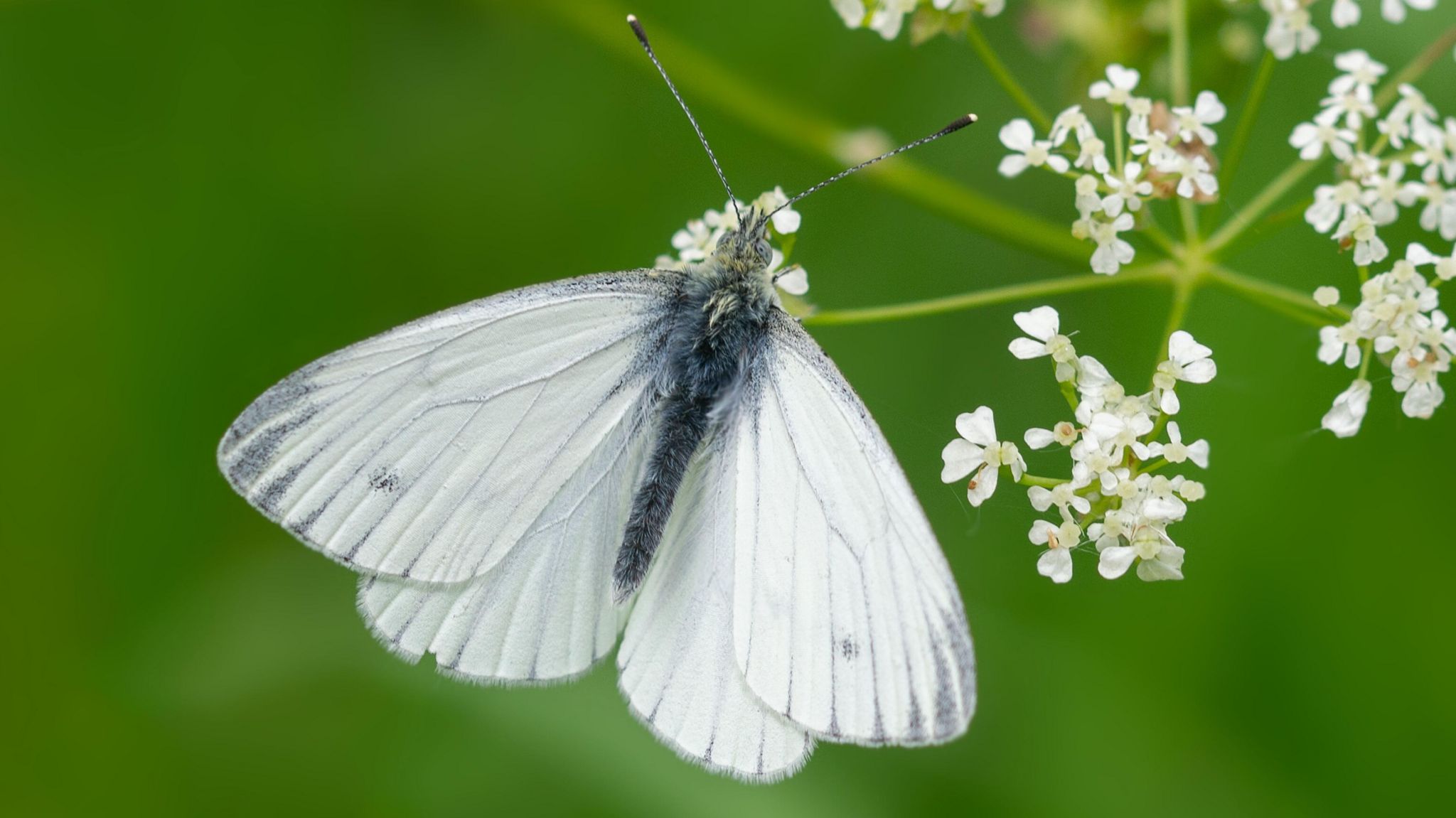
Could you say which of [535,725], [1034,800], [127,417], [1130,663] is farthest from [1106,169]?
[127,417]

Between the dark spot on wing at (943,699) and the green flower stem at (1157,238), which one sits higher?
the green flower stem at (1157,238)

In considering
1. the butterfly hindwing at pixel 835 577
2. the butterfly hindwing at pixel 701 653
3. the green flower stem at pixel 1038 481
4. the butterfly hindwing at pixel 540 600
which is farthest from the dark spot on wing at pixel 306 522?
the green flower stem at pixel 1038 481

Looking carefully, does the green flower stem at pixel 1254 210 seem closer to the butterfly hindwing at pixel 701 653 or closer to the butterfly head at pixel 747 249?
the butterfly head at pixel 747 249

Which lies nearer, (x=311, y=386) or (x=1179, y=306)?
(x=311, y=386)

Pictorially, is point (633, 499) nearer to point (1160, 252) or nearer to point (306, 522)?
point (306, 522)

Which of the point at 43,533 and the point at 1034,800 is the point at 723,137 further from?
the point at 43,533

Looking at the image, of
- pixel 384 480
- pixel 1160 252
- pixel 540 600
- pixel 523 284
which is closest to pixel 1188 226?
pixel 1160 252
